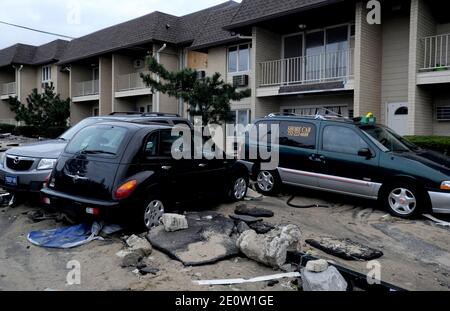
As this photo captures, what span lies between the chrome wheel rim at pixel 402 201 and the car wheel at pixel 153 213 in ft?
13.9

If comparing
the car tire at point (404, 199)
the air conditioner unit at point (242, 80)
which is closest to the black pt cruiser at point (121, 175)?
the car tire at point (404, 199)

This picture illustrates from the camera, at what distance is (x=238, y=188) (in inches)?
332

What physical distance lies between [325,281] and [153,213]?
2.92 m

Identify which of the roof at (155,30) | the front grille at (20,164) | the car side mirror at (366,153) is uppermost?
the roof at (155,30)

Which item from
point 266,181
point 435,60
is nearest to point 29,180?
point 266,181

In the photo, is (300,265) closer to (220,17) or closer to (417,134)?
(417,134)

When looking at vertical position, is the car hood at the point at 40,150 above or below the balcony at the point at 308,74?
below

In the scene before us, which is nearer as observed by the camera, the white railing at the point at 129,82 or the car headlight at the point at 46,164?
the car headlight at the point at 46,164

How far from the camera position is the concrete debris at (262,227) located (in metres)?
6.15

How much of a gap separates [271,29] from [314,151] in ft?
31.8

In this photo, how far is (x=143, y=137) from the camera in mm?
6211

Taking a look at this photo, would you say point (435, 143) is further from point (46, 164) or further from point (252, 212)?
point (46, 164)

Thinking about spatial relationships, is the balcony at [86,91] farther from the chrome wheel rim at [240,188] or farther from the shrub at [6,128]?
the chrome wheel rim at [240,188]

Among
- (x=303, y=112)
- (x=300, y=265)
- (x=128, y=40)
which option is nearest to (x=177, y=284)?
(x=300, y=265)
